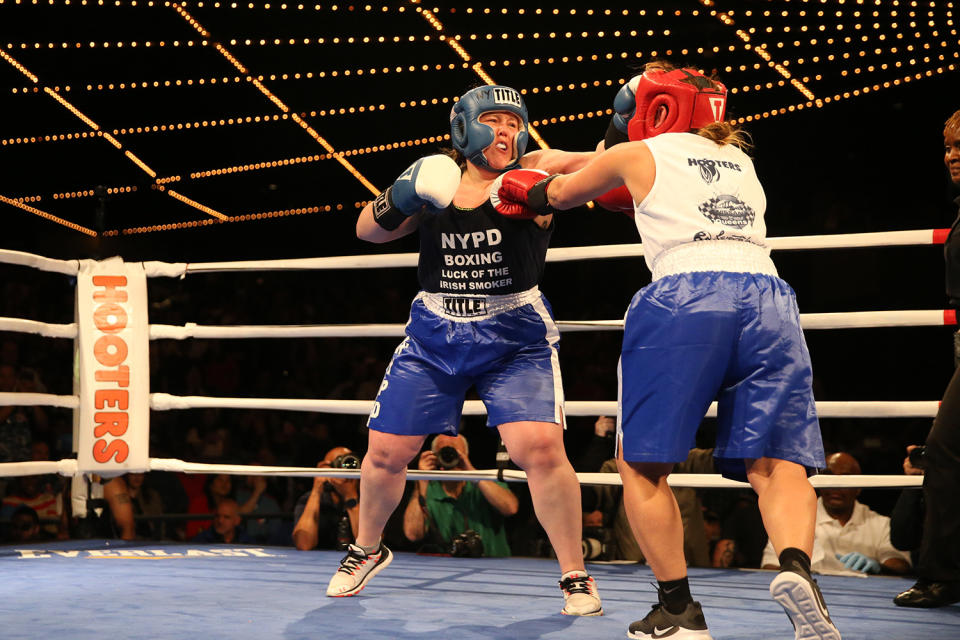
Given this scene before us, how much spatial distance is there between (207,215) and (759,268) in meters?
7.01

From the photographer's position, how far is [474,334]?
7.33 feet

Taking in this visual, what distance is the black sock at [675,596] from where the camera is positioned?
1.67m

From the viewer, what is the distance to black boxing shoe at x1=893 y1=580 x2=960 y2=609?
2111 millimetres

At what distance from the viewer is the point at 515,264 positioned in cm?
227

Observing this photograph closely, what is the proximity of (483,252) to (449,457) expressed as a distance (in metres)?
1.21

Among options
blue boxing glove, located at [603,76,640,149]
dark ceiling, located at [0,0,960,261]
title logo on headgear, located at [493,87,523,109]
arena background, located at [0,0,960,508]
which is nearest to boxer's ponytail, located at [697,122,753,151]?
blue boxing glove, located at [603,76,640,149]

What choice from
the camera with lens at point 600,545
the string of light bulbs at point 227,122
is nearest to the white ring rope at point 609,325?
the camera with lens at point 600,545

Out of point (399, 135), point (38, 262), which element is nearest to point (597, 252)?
point (38, 262)

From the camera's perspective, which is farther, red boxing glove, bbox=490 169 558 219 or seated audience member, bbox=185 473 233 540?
seated audience member, bbox=185 473 233 540

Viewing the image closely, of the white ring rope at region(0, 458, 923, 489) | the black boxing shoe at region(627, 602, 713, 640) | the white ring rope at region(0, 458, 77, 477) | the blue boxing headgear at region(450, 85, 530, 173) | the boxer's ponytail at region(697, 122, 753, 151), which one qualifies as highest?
the blue boxing headgear at region(450, 85, 530, 173)

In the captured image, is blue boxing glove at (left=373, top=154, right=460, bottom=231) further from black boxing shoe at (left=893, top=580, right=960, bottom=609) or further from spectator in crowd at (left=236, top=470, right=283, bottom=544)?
spectator in crowd at (left=236, top=470, right=283, bottom=544)

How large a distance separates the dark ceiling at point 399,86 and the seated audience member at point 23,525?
1245mm

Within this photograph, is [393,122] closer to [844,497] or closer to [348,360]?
[348,360]

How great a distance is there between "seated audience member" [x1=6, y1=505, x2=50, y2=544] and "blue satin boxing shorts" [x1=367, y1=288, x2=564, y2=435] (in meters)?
2.67
